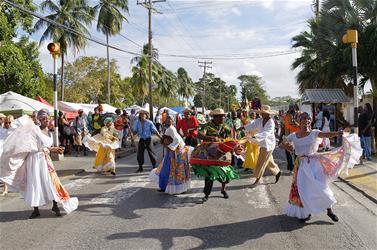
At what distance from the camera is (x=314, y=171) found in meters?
6.91

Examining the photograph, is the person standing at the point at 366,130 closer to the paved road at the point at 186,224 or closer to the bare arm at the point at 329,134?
the paved road at the point at 186,224

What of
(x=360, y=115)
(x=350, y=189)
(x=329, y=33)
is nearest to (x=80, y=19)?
(x=329, y=33)

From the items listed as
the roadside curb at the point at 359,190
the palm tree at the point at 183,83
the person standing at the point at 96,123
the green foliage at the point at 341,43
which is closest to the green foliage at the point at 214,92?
the palm tree at the point at 183,83

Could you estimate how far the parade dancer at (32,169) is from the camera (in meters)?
7.24

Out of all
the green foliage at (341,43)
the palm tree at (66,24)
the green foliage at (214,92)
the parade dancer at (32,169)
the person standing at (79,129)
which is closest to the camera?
the parade dancer at (32,169)

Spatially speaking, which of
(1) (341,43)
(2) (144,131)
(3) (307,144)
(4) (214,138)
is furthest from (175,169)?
(1) (341,43)

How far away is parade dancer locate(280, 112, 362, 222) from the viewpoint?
6.70 metres

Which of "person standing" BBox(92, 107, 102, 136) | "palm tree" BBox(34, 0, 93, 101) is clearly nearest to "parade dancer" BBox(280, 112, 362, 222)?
"person standing" BBox(92, 107, 102, 136)

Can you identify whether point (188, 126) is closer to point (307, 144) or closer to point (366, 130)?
point (307, 144)

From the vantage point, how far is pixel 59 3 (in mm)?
39531

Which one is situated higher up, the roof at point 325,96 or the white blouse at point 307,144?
the roof at point 325,96

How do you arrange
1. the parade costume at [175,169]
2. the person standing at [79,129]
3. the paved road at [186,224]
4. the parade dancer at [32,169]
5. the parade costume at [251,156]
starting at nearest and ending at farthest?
the paved road at [186,224], the parade dancer at [32,169], the parade costume at [175,169], the parade costume at [251,156], the person standing at [79,129]

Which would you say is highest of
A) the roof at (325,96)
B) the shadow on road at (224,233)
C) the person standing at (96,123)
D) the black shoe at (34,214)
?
the roof at (325,96)

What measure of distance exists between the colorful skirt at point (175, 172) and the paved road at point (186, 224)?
21cm
